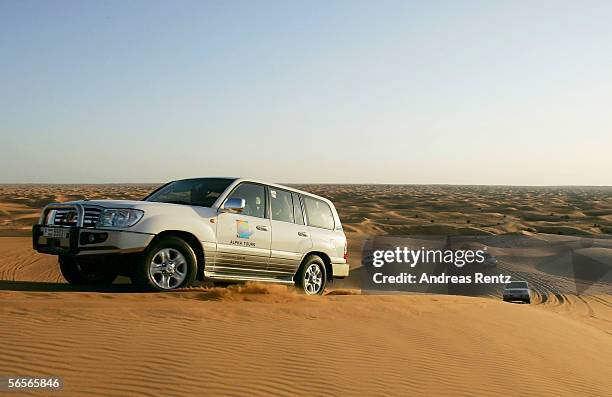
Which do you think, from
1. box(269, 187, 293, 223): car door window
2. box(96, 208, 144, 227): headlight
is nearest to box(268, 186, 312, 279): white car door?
box(269, 187, 293, 223): car door window

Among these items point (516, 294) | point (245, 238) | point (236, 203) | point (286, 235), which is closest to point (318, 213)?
point (286, 235)

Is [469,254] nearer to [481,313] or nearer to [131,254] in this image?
[481,313]

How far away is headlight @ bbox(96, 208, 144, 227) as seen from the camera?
747 centimetres

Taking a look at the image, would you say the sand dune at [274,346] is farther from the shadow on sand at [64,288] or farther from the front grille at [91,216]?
the front grille at [91,216]

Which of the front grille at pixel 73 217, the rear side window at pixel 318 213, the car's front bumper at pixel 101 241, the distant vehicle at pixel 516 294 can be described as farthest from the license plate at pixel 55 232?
the distant vehicle at pixel 516 294

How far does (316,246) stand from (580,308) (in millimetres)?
13026

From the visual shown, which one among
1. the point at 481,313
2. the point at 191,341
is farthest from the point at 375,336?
the point at 481,313

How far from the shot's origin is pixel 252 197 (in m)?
9.04

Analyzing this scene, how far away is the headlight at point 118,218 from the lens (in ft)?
24.5

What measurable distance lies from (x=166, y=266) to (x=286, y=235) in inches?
85.8

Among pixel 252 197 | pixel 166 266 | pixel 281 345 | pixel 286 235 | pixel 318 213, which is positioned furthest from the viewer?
pixel 318 213

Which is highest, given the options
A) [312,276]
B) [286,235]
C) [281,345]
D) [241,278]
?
[286,235]

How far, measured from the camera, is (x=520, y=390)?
6.09m

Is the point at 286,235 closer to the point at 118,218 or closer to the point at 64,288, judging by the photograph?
the point at 118,218
